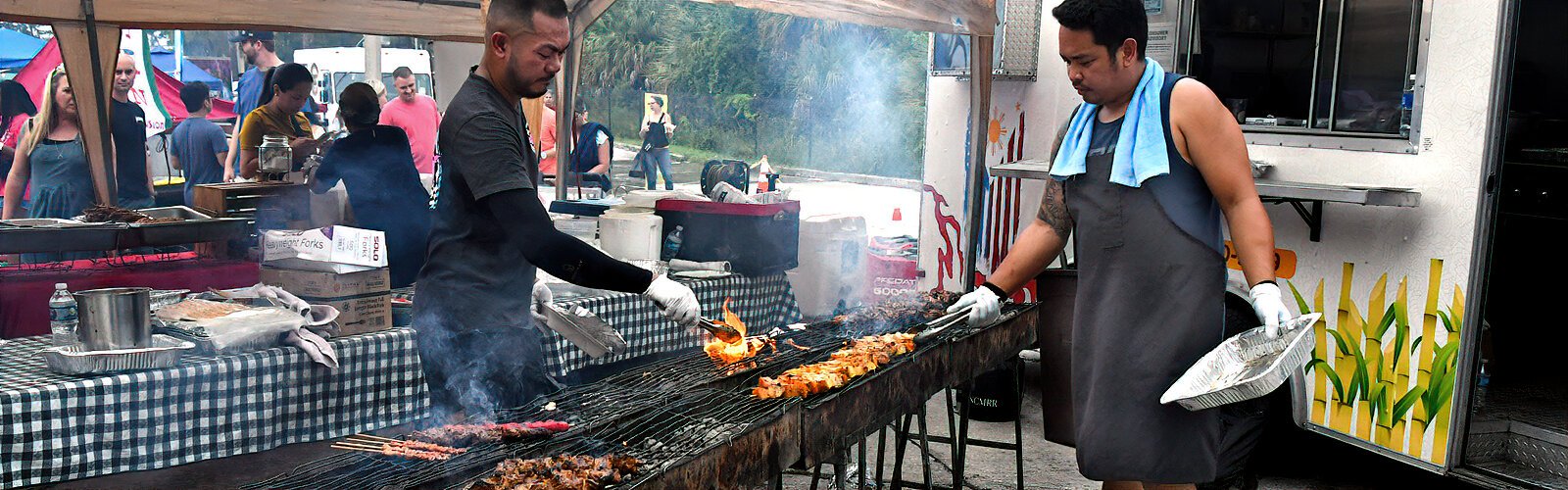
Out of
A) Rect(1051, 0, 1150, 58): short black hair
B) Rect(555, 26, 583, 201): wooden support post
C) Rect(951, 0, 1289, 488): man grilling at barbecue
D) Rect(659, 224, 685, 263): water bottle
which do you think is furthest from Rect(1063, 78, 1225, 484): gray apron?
Rect(555, 26, 583, 201): wooden support post

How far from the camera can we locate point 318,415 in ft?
18.0

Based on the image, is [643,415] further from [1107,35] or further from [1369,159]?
[1369,159]

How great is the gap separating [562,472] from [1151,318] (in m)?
2.08

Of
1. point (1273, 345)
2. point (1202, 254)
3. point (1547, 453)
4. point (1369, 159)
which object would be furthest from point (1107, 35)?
point (1547, 453)

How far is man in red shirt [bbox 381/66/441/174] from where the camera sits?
39.8ft

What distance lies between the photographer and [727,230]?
24.7 ft

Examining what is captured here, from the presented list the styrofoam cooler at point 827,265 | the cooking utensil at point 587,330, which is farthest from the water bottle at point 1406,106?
the styrofoam cooler at point 827,265

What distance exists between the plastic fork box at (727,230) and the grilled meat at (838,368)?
2.88 meters

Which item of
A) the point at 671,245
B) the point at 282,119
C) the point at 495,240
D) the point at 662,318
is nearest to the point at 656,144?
the point at 282,119

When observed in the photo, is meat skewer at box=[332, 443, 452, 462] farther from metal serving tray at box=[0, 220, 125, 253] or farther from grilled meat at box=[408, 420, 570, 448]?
metal serving tray at box=[0, 220, 125, 253]

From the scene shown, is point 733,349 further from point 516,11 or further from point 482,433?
point 516,11

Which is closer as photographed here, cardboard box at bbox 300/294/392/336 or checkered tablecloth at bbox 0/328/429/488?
checkered tablecloth at bbox 0/328/429/488

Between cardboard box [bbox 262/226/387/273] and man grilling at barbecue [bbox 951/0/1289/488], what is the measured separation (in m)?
3.69

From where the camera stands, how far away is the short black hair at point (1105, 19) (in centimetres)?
365
